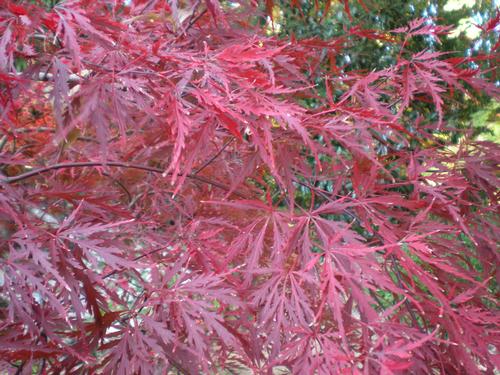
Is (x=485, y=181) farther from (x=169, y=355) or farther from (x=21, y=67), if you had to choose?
(x=21, y=67)

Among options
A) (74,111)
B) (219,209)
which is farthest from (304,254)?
(219,209)

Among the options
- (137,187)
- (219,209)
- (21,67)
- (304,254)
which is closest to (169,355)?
(304,254)

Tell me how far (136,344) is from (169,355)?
14 centimetres

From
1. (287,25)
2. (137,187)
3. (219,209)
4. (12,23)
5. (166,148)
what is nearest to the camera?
(12,23)

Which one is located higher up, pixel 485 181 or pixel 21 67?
pixel 485 181

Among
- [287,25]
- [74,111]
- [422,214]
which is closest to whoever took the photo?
[74,111]

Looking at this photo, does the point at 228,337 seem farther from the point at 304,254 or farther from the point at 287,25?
the point at 287,25

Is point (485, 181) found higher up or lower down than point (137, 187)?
higher up

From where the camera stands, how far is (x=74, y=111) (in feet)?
2.92

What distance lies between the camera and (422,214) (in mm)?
1003

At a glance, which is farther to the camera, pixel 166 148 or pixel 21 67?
pixel 21 67

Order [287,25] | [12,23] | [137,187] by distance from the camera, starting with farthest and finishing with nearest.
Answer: [287,25], [137,187], [12,23]

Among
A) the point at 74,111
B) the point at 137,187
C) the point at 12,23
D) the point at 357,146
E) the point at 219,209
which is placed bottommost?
the point at 137,187

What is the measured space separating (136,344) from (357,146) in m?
0.55
